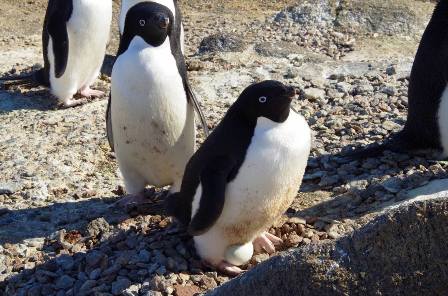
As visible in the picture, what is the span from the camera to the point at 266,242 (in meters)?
4.33

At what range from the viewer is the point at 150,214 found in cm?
488

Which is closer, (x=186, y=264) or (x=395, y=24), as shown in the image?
(x=186, y=264)

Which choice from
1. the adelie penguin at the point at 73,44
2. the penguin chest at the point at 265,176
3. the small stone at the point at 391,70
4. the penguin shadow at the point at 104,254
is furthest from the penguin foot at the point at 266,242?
the adelie penguin at the point at 73,44

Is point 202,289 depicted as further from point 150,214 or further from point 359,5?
point 359,5

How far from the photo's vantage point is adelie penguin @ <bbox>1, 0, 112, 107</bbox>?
→ 7.10 metres

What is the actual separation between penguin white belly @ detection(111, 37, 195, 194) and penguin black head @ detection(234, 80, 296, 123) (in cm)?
92

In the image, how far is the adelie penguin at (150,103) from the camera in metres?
4.89

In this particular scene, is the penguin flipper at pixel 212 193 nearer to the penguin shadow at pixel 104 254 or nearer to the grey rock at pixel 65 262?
the penguin shadow at pixel 104 254

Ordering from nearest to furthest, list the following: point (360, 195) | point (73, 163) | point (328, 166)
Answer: point (360, 195)
point (328, 166)
point (73, 163)

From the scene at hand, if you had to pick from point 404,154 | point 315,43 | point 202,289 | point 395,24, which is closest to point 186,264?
point 202,289

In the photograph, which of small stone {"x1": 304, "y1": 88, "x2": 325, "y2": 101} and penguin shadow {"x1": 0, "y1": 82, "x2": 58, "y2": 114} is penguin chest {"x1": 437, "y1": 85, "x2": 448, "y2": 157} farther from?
penguin shadow {"x1": 0, "y1": 82, "x2": 58, "y2": 114}

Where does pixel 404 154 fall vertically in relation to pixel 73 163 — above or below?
above

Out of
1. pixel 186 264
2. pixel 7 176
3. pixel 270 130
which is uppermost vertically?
pixel 270 130

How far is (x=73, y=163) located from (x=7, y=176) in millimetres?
410
